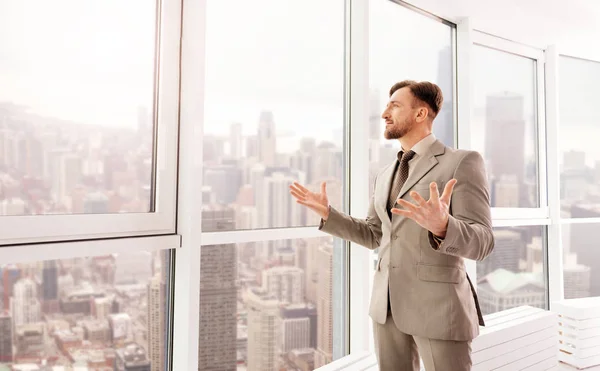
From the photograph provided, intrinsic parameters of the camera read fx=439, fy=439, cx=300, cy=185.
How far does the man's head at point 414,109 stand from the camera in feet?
5.83

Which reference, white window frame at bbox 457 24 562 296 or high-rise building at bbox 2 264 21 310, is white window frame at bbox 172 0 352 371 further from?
white window frame at bbox 457 24 562 296

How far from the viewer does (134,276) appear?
1723mm

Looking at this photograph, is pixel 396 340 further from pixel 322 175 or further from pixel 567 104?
pixel 567 104

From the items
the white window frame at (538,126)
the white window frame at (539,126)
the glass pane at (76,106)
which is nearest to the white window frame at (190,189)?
the glass pane at (76,106)

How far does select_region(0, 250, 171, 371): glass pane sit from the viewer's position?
1454mm

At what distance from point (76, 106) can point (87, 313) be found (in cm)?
76

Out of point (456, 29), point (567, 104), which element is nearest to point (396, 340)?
point (456, 29)

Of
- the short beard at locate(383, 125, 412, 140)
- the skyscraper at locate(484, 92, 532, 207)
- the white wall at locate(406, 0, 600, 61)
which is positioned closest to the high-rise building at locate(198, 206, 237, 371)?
the short beard at locate(383, 125, 412, 140)

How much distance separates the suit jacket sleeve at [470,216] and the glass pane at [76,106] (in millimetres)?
1171

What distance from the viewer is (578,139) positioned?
4.02 metres

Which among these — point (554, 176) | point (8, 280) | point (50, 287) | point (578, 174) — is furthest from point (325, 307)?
point (578, 174)

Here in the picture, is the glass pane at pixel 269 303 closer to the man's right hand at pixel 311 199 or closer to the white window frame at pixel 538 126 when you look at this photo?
the man's right hand at pixel 311 199

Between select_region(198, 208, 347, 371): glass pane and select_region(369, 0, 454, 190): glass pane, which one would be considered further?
select_region(369, 0, 454, 190): glass pane

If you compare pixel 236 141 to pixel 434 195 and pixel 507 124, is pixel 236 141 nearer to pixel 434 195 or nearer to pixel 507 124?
pixel 434 195
